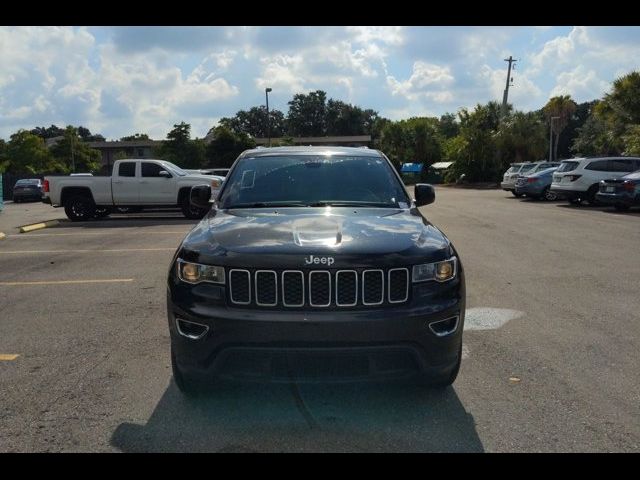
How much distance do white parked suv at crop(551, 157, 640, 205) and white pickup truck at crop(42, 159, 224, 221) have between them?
474 inches

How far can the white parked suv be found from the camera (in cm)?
2123

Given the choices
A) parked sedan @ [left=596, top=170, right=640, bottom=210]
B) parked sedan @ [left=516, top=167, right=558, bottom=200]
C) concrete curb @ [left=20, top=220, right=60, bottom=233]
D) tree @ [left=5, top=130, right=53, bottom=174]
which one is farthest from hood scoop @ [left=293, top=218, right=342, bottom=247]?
tree @ [left=5, top=130, right=53, bottom=174]

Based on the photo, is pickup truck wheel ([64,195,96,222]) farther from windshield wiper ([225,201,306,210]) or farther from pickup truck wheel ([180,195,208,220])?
windshield wiper ([225,201,306,210])

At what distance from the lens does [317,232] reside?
160 inches

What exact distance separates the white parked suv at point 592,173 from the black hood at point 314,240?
1873cm

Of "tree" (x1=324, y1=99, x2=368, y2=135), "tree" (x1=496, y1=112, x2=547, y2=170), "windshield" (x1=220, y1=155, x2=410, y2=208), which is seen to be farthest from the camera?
"tree" (x1=324, y1=99, x2=368, y2=135)

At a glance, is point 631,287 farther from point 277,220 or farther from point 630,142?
point 630,142

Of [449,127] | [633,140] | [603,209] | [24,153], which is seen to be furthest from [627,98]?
[449,127]

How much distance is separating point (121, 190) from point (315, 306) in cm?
1665

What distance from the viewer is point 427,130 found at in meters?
63.6

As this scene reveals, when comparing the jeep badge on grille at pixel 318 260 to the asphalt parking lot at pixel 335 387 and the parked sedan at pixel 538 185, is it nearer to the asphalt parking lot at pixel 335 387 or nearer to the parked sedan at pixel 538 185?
the asphalt parking lot at pixel 335 387
